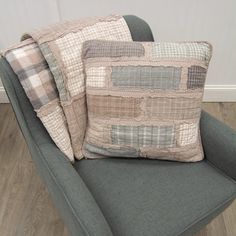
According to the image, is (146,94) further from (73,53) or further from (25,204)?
(25,204)

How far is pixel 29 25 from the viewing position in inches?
68.9

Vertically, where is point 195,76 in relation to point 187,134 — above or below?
above

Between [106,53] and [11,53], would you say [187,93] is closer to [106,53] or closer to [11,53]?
[106,53]

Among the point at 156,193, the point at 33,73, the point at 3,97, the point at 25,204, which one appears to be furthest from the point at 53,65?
the point at 3,97

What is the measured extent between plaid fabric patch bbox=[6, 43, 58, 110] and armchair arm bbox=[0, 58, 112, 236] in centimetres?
4

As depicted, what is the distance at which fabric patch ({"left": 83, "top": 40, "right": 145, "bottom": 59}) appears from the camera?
1094 millimetres

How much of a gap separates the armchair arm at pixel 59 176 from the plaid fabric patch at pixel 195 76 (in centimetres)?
51

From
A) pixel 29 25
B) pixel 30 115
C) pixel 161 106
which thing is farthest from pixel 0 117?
pixel 161 106

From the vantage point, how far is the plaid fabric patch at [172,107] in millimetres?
1095

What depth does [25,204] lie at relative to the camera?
4.95ft

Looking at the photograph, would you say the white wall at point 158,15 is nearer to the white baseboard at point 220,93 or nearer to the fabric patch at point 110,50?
the white baseboard at point 220,93

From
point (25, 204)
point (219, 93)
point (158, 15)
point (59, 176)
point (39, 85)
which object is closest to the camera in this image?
point (59, 176)

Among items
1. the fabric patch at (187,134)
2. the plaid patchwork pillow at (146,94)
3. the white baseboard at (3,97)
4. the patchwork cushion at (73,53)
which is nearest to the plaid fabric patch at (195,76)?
the plaid patchwork pillow at (146,94)

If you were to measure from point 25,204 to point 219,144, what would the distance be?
0.98 meters
